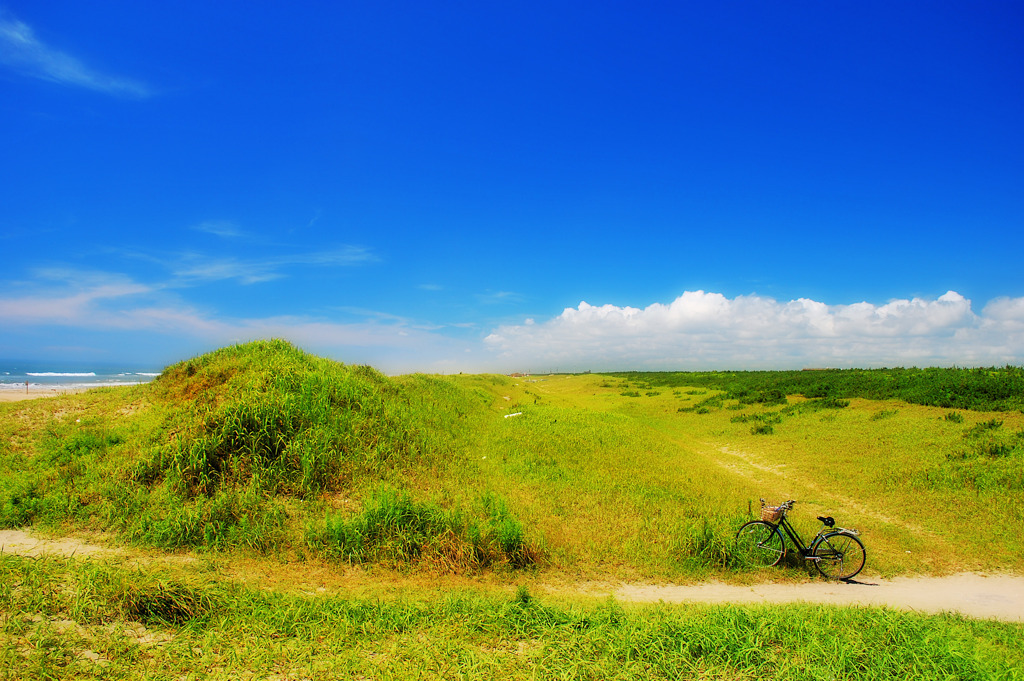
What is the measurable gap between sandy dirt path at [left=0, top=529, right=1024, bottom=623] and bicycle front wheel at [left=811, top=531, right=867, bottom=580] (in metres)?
0.21

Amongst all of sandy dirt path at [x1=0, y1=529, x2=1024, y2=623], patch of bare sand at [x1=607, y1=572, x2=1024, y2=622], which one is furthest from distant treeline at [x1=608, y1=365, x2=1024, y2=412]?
sandy dirt path at [x1=0, y1=529, x2=1024, y2=623]

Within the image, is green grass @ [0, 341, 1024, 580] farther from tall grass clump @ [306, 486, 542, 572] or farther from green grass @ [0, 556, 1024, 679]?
green grass @ [0, 556, 1024, 679]

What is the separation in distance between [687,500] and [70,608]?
1062cm

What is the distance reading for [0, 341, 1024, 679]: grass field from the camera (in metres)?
4.68

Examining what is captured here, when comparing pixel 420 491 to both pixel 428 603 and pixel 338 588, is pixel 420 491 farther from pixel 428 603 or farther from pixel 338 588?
pixel 428 603

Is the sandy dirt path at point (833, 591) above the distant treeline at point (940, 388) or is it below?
below

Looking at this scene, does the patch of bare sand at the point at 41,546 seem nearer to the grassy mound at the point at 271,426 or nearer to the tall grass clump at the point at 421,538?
the grassy mound at the point at 271,426

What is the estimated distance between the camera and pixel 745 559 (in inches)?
325

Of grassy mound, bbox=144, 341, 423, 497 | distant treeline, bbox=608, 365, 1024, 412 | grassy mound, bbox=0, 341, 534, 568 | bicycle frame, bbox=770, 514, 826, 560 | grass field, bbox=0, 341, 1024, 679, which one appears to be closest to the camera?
grass field, bbox=0, 341, 1024, 679

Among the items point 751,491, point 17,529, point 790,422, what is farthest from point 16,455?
point 790,422

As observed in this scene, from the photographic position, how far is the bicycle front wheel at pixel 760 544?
8.25 meters

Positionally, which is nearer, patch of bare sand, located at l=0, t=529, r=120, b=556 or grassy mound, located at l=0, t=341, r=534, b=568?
patch of bare sand, located at l=0, t=529, r=120, b=556

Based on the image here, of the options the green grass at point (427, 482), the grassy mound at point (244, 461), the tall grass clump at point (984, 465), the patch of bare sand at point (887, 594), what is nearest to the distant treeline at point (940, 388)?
the green grass at point (427, 482)

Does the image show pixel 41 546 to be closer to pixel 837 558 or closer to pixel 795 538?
pixel 795 538
